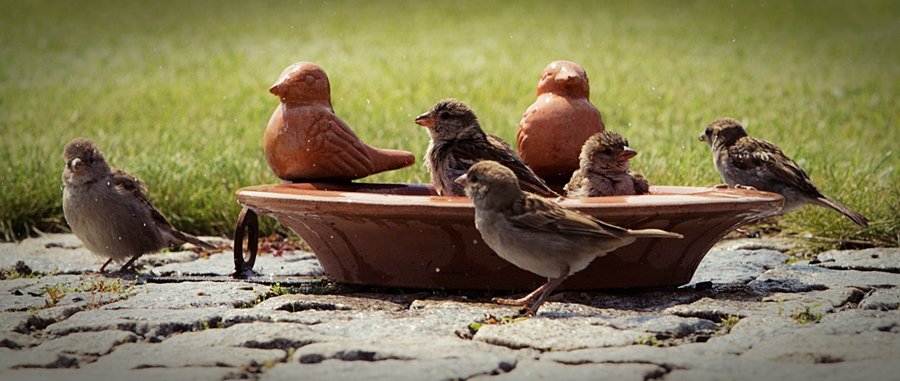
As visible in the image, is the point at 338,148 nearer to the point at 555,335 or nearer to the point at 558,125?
the point at 558,125

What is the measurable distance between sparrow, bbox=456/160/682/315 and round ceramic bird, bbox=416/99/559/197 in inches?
23.2

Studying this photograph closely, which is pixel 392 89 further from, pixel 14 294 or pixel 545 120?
pixel 14 294

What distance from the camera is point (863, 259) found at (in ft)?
19.3

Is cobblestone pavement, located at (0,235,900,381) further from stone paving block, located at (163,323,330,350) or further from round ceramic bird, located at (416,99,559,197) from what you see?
round ceramic bird, located at (416,99,559,197)

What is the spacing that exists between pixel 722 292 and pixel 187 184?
3.64 m

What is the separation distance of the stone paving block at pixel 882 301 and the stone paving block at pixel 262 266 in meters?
2.51

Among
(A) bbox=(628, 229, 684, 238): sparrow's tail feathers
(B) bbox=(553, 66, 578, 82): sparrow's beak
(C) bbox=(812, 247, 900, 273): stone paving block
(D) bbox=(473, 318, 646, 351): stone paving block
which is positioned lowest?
(D) bbox=(473, 318, 646, 351): stone paving block

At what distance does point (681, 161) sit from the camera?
780 cm

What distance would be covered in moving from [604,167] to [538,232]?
1.00 meters

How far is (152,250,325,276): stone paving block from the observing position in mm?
5859

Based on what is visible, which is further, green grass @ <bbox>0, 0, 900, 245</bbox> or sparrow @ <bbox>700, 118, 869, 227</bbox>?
green grass @ <bbox>0, 0, 900, 245</bbox>

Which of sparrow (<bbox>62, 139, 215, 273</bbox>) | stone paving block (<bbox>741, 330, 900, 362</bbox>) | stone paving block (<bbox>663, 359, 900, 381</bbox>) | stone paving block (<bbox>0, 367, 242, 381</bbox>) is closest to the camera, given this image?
stone paving block (<bbox>663, 359, 900, 381</bbox>)

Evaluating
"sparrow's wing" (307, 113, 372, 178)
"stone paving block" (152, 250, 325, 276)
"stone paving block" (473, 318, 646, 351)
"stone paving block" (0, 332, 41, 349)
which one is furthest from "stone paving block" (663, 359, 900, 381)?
"stone paving block" (152, 250, 325, 276)

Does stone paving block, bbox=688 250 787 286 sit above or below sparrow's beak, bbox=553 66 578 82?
below
